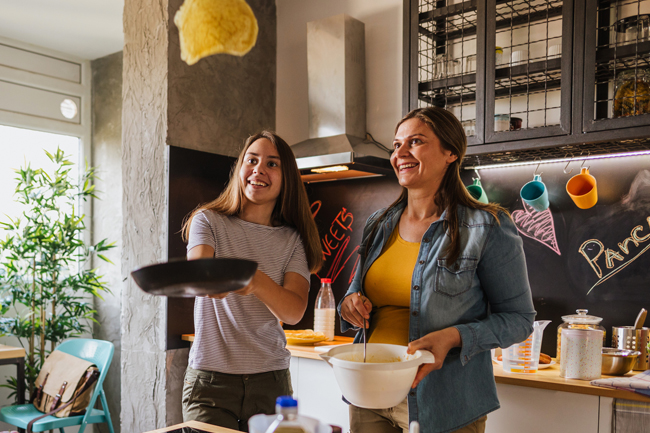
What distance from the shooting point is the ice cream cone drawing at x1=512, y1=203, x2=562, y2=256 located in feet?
7.64

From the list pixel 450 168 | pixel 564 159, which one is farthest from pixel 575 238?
pixel 450 168

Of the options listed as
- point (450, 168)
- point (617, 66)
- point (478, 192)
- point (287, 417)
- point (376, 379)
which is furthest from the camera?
point (478, 192)

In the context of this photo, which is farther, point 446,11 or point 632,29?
point 446,11

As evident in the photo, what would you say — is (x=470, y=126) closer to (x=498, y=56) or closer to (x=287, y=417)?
(x=498, y=56)

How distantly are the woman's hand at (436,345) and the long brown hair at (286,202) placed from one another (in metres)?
0.53

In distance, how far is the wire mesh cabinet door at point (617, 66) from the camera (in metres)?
1.88

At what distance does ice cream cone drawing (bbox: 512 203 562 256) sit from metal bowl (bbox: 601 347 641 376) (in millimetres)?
530

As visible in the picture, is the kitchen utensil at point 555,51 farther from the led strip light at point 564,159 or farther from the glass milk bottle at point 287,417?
the glass milk bottle at point 287,417

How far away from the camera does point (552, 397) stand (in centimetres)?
178

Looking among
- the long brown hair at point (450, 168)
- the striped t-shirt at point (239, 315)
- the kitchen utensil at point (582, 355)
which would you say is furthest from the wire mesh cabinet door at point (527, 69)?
the striped t-shirt at point (239, 315)

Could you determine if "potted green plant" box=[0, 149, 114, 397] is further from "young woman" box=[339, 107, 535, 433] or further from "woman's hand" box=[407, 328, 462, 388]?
"woman's hand" box=[407, 328, 462, 388]

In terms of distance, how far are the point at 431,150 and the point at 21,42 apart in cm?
375

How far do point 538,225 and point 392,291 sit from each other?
51.0 inches

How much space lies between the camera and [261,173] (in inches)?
59.3
